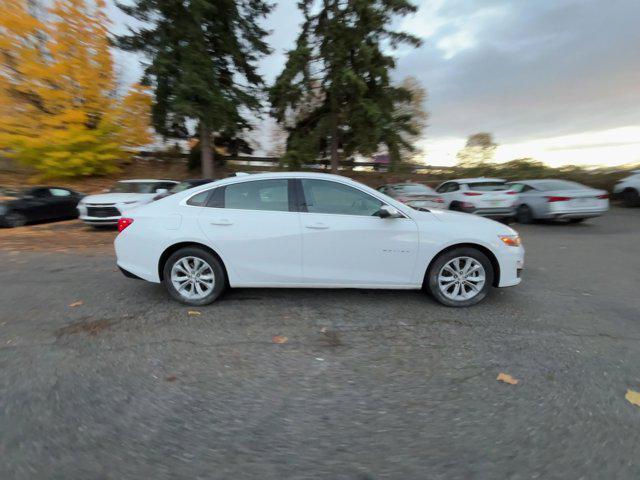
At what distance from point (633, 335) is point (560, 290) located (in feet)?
4.92

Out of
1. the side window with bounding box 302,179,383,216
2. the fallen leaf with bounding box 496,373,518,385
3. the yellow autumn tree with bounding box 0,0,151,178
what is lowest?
the fallen leaf with bounding box 496,373,518,385

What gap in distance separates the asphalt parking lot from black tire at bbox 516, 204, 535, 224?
702 cm

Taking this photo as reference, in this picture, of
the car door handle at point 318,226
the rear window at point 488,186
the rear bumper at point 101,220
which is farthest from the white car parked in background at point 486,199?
the rear bumper at point 101,220

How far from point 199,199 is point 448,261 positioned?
3.00m

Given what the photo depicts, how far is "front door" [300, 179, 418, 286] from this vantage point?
434 cm

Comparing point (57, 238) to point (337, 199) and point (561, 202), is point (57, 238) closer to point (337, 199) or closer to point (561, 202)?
Answer: point (337, 199)

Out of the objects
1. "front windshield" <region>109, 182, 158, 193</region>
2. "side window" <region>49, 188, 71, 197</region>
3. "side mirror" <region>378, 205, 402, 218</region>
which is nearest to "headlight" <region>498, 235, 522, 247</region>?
"side mirror" <region>378, 205, 402, 218</region>

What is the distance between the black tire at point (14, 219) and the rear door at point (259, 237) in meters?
10.3

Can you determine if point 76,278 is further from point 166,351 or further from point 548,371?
point 548,371

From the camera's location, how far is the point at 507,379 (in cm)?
300

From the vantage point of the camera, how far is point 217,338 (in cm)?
371

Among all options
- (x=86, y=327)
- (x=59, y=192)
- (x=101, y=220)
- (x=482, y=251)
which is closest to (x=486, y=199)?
(x=482, y=251)

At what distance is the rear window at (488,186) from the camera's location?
11430mm

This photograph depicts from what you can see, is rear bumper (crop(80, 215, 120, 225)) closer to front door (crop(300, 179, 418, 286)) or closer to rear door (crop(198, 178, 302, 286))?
rear door (crop(198, 178, 302, 286))
